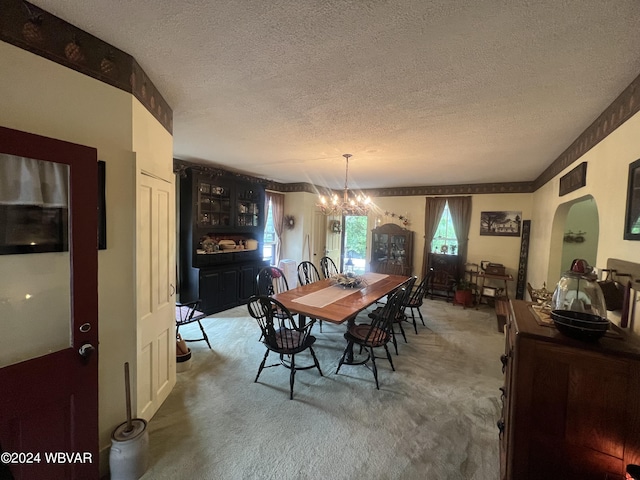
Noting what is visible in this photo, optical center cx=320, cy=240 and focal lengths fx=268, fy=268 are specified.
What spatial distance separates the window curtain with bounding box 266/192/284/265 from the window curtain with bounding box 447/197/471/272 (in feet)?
12.7

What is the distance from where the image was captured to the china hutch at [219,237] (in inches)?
174

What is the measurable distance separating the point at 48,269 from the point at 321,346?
9.38ft

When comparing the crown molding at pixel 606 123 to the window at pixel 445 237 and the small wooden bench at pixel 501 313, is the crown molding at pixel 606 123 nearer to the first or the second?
the small wooden bench at pixel 501 313

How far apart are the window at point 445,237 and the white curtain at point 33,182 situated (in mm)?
6220

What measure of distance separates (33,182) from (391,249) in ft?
20.1

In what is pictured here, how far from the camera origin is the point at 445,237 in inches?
241

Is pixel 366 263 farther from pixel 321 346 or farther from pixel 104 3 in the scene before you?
pixel 104 3

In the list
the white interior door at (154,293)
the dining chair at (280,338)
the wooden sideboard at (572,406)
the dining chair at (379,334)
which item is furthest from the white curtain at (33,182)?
the dining chair at (379,334)

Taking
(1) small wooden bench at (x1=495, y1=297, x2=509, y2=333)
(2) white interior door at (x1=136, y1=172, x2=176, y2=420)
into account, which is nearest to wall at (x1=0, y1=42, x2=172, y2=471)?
(2) white interior door at (x1=136, y1=172, x2=176, y2=420)

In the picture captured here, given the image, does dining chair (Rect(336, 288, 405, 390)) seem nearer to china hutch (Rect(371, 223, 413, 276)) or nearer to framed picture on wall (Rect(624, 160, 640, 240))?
framed picture on wall (Rect(624, 160, 640, 240))

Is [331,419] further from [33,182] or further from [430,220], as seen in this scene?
[430,220]

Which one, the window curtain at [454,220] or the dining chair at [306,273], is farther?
the window curtain at [454,220]

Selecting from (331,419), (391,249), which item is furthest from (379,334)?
(391,249)

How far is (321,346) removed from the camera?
3.53 meters
